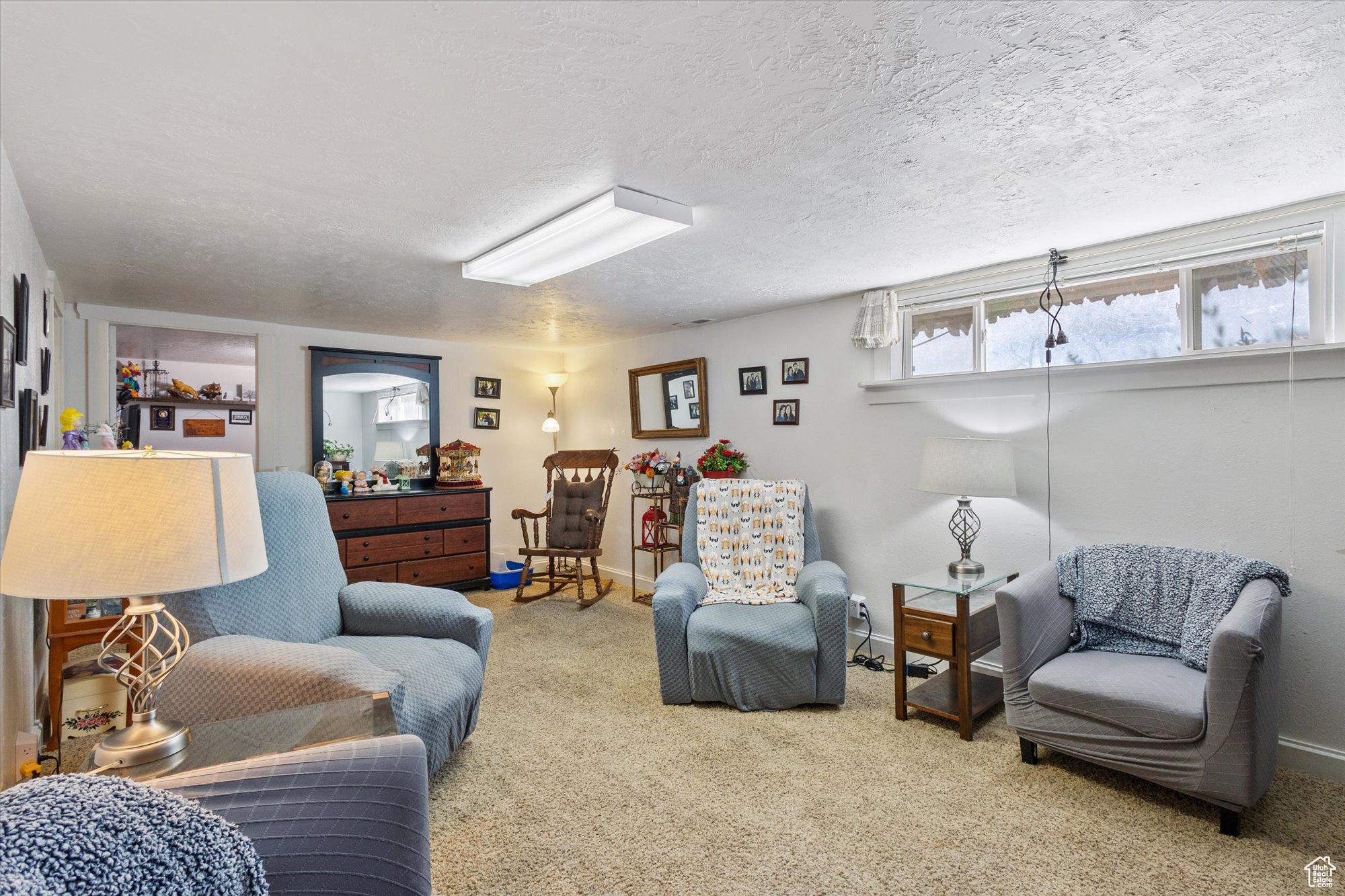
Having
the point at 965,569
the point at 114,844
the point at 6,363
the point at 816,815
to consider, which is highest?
the point at 6,363

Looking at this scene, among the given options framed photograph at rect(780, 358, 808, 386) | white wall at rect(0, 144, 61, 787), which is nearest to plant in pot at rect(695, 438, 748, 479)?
framed photograph at rect(780, 358, 808, 386)

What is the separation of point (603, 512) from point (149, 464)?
3.87 m

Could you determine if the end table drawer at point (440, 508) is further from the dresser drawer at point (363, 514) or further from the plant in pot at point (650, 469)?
the plant in pot at point (650, 469)


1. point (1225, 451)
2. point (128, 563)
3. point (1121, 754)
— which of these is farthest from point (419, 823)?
point (1225, 451)

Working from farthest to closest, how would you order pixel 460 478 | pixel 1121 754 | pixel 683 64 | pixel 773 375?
1. pixel 460 478
2. pixel 773 375
3. pixel 1121 754
4. pixel 683 64

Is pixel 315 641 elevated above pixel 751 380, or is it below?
below

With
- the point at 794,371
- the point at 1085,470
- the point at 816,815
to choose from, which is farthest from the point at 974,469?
the point at 816,815

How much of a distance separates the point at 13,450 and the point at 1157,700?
3.70 m

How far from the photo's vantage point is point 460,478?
5.45m

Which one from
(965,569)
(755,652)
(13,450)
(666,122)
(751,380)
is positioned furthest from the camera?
(751,380)

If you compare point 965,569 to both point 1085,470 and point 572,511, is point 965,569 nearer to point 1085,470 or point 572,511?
point 1085,470

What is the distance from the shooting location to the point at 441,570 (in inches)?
202

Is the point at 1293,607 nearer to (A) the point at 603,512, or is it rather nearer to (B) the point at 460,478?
(A) the point at 603,512

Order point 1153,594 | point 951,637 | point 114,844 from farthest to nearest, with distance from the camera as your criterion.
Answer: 1. point 951,637
2. point 1153,594
3. point 114,844
